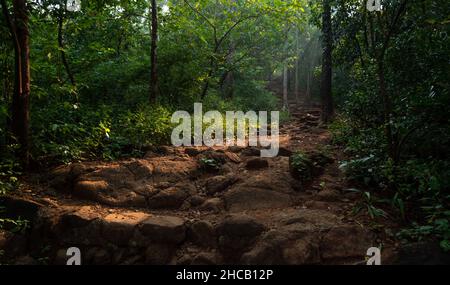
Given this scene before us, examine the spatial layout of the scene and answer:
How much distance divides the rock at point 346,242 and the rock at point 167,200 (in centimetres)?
232

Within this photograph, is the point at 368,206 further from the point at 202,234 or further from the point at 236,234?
the point at 202,234

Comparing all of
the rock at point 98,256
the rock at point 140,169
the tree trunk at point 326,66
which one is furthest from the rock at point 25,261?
the tree trunk at point 326,66

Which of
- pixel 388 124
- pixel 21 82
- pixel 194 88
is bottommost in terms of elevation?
pixel 388 124

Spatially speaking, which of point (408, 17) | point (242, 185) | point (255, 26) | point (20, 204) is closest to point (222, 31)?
point (255, 26)

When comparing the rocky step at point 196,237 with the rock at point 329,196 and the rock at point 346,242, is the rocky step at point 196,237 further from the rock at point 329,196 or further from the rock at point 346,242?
the rock at point 329,196

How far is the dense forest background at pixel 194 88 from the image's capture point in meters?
4.57

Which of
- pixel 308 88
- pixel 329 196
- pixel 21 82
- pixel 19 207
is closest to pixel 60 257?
pixel 19 207

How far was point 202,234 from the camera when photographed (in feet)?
14.5

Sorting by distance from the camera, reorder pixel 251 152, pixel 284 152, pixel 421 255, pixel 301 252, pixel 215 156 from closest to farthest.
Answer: pixel 421 255
pixel 301 252
pixel 215 156
pixel 284 152
pixel 251 152

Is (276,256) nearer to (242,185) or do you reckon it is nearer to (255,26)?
(242,185)

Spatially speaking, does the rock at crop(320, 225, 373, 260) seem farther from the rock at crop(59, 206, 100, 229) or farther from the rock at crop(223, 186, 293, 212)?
the rock at crop(59, 206, 100, 229)

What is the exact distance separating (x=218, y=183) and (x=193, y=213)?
813 millimetres

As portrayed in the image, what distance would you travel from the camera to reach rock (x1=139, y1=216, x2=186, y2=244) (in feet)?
14.5

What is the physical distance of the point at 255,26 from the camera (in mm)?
13742
